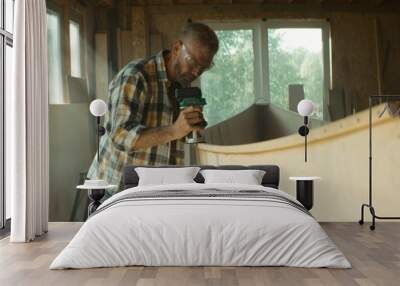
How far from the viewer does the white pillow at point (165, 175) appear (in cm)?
685

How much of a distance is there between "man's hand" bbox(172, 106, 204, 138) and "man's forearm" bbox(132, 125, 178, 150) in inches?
2.5

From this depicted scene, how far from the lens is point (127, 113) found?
7.25 meters

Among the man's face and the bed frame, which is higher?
the man's face

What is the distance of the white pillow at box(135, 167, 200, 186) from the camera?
6.85 metres

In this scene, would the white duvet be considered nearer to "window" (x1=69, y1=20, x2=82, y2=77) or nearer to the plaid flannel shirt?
the plaid flannel shirt

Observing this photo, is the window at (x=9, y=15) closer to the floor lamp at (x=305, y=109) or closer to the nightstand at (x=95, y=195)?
the nightstand at (x=95, y=195)

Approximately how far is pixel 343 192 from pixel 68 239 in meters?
3.23

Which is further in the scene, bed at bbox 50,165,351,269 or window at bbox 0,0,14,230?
window at bbox 0,0,14,230

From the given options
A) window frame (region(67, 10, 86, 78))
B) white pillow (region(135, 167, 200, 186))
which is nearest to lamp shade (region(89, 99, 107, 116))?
window frame (region(67, 10, 86, 78))

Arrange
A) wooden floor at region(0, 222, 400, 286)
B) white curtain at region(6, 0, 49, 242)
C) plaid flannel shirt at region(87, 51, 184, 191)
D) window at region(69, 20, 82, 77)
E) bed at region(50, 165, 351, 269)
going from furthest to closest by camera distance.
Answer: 1. window at region(69, 20, 82, 77)
2. plaid flannel shirt at region(87, 51, 184, 191)
3. white curtain at region(6, 0, 49, 242)
4. bed at region(50, 165, 351, 269)
5. wooden floor at region(0, 222, 400, 286)

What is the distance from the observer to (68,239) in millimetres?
6176

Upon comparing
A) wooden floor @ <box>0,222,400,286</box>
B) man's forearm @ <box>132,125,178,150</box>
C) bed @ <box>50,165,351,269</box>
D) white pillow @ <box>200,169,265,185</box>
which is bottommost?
wooden floor @ <box>0,222,400,286</box>

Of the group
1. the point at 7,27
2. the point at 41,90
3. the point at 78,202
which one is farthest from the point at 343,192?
the point at 7,27

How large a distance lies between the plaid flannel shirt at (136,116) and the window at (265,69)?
1.60 ft
